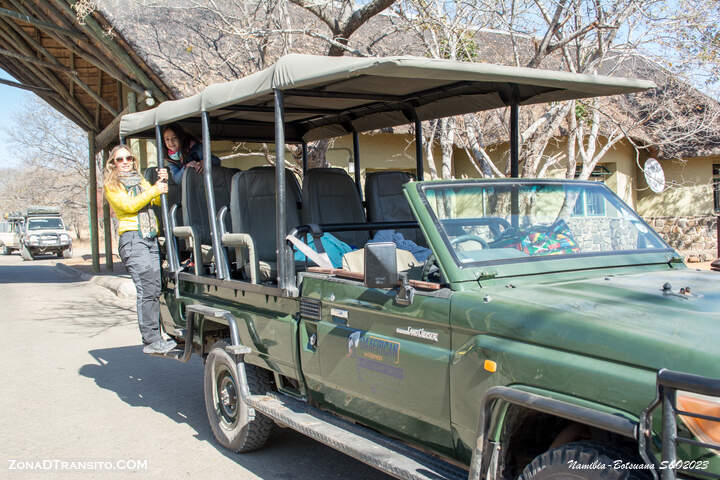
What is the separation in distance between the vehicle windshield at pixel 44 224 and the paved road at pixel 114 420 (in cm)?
2630

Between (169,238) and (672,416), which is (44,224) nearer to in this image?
(169,238)

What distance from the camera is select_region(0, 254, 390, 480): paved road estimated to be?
15.4ft

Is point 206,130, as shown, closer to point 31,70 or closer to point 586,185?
point 586,185

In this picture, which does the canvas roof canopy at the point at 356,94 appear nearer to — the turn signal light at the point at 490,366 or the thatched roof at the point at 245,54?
the turn signal light at the point at 490,366

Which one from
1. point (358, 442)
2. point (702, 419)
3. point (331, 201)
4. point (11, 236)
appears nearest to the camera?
point (702, 419)

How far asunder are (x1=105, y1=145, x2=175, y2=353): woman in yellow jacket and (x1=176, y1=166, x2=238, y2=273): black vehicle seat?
23 centimetres

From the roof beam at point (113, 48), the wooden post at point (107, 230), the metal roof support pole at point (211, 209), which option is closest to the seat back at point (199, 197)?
the metal roof support pole at point (211, 209)

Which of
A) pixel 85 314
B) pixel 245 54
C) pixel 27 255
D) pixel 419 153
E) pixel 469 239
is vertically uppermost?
pixel 245 54

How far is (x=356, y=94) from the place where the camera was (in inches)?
227

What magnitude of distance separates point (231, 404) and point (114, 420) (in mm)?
1407

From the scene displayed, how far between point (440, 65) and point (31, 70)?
19490mm

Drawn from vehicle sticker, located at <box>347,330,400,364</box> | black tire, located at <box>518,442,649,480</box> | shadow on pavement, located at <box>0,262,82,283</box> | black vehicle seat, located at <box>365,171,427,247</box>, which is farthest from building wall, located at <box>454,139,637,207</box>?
black tire, located at <box>518,442,649,480</box>

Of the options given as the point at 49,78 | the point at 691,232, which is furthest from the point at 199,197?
the point at 49,78

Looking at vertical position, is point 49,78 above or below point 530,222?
above
